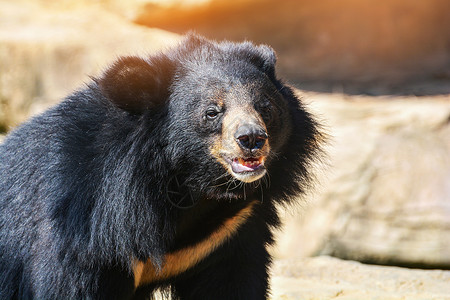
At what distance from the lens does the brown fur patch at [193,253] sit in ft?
12.3

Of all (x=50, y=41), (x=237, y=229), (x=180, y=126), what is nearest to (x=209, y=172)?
(x=180, y=126)

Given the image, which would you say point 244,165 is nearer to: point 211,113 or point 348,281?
point 211,113

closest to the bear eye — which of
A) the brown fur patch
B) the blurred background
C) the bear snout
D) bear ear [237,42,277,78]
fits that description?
the bear snout

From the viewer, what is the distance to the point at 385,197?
6398 millimetres

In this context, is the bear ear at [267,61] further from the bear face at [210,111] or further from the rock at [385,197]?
the rock at [385,197]

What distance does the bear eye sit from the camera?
3.35 m

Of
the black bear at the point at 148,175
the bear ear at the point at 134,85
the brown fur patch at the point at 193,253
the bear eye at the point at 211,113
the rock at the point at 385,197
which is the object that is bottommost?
the rock at the point at 385,197

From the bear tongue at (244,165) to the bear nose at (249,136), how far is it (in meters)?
0.08

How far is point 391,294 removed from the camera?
186 inches

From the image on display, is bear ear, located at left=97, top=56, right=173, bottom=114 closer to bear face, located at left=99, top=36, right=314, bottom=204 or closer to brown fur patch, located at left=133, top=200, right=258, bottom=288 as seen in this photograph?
bear face, located at left=99, top=36, right=314, bottom=204

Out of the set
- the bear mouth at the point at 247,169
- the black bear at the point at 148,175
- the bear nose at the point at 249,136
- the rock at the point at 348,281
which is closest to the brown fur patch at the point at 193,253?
the black bear at the point at 148,175

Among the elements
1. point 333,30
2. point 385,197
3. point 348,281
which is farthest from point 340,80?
point 348,281

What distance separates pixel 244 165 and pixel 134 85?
0.69m

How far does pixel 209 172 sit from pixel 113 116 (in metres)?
0.56
